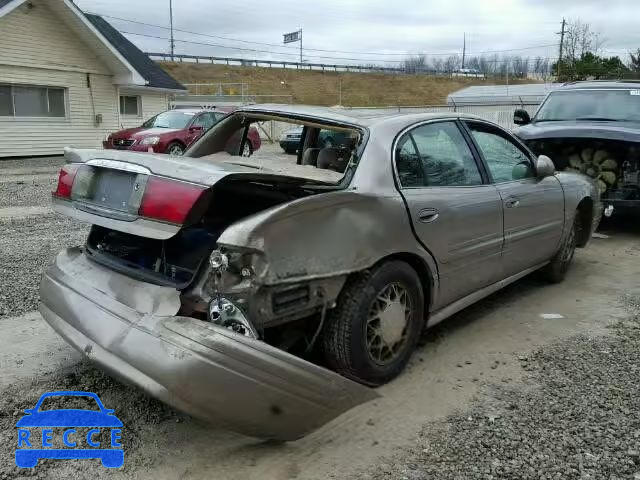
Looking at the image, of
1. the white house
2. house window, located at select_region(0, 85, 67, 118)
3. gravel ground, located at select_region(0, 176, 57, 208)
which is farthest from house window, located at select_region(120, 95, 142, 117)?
gravel ground, located at select_region(0, 176, 57, 208)

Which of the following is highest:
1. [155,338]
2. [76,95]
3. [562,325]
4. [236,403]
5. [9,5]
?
[9,5]

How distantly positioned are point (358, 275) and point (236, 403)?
3.46 ft

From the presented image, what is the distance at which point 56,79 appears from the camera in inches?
738

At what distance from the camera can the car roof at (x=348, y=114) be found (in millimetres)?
3689

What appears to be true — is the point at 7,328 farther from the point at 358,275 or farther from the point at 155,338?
the point at 358,275

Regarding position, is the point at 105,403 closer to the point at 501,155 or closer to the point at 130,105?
the point at 501,155

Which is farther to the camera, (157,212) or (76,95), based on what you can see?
(76,95)

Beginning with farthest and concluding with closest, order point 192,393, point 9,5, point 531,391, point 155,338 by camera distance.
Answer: point 9,5, point 531,391, point 155,338, point 192,393

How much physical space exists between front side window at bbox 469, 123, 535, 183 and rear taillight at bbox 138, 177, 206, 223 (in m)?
2.41

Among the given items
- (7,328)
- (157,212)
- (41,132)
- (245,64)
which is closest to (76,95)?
(41,132)

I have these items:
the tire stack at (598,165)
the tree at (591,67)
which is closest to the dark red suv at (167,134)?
the tire stack at (598,165)

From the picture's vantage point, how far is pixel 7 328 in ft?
13.7

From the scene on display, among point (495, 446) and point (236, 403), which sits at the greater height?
point (236, 403)

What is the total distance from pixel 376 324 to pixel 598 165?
213 inches
